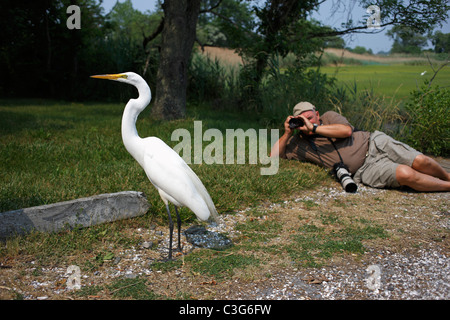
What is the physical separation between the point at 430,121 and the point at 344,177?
272 cm

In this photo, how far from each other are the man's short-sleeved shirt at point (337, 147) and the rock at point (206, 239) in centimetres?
241

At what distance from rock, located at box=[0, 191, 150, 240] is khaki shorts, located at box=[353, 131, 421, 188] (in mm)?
3156

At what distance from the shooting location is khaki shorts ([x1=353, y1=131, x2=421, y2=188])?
189 inches

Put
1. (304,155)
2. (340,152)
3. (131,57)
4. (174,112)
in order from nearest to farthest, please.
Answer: (340,152) → (304,155) → (174,112) → (131,57)

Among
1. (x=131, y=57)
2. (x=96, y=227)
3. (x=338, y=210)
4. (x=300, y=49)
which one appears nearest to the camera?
(x=96, y=227)

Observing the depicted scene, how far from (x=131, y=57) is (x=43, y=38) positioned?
2601 mm

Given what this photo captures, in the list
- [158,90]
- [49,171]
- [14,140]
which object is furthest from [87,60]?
[49,171]

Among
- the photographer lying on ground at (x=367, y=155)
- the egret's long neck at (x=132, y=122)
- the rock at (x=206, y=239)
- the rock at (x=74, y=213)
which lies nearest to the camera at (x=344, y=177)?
the photographer lying on ground at (x=367, y=155)

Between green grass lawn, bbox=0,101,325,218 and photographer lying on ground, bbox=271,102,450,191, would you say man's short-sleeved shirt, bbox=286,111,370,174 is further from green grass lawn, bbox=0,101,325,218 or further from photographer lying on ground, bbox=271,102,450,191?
green grass lawn, bbox=0,101,325,218

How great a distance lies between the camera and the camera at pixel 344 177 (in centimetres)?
472

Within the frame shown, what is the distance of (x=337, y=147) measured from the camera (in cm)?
512

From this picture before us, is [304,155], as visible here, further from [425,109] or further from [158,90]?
[158,90]

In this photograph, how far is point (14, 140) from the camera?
5535mm

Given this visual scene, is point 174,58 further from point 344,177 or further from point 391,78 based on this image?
point 391,78
